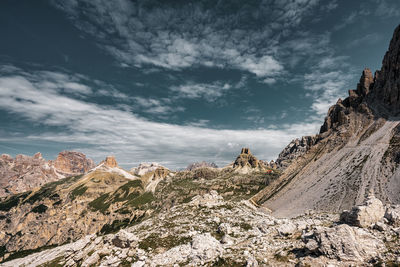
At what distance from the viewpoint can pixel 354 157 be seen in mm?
104688

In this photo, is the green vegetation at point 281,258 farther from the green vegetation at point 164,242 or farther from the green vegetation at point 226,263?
the green vegetation at point 164,242

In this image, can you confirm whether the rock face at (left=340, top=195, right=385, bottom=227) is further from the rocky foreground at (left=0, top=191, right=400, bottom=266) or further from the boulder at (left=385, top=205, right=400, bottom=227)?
the boulder at (left=385, top=205, right=400, bottom=227)

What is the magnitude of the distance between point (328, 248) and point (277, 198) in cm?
10977

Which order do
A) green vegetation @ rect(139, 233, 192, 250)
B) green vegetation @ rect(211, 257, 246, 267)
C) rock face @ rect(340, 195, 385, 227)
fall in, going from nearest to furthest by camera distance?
green vegetation @ rect(211, 257, 246, 267), rock face @ rect(340, 195, 385, 227), green vegetation @ rect(139, 233, 192, 250)

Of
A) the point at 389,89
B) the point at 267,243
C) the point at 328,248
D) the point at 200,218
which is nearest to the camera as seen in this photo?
the point at 328,248

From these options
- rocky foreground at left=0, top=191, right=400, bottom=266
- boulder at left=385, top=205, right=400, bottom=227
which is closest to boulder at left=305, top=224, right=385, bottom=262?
rocky foreground at left=0, top=191, right=400, bottom=266

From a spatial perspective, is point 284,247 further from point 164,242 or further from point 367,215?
point 164,242

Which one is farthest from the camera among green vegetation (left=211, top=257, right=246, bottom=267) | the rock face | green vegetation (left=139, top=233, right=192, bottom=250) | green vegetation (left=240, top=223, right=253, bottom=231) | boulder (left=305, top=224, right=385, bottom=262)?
green vegetation (left=240, top=223, right=253, bottom=231)

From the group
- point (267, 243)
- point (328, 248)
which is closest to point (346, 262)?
point (328, 248)

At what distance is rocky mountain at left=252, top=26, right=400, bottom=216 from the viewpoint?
8103cm

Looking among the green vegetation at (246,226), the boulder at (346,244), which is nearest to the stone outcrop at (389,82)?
the green vegetation at (246,226)

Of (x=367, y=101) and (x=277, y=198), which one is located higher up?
(x=367, y=101)

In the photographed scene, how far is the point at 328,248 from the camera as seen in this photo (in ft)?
57.1

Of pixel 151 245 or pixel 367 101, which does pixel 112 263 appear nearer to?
pixel 151 245
